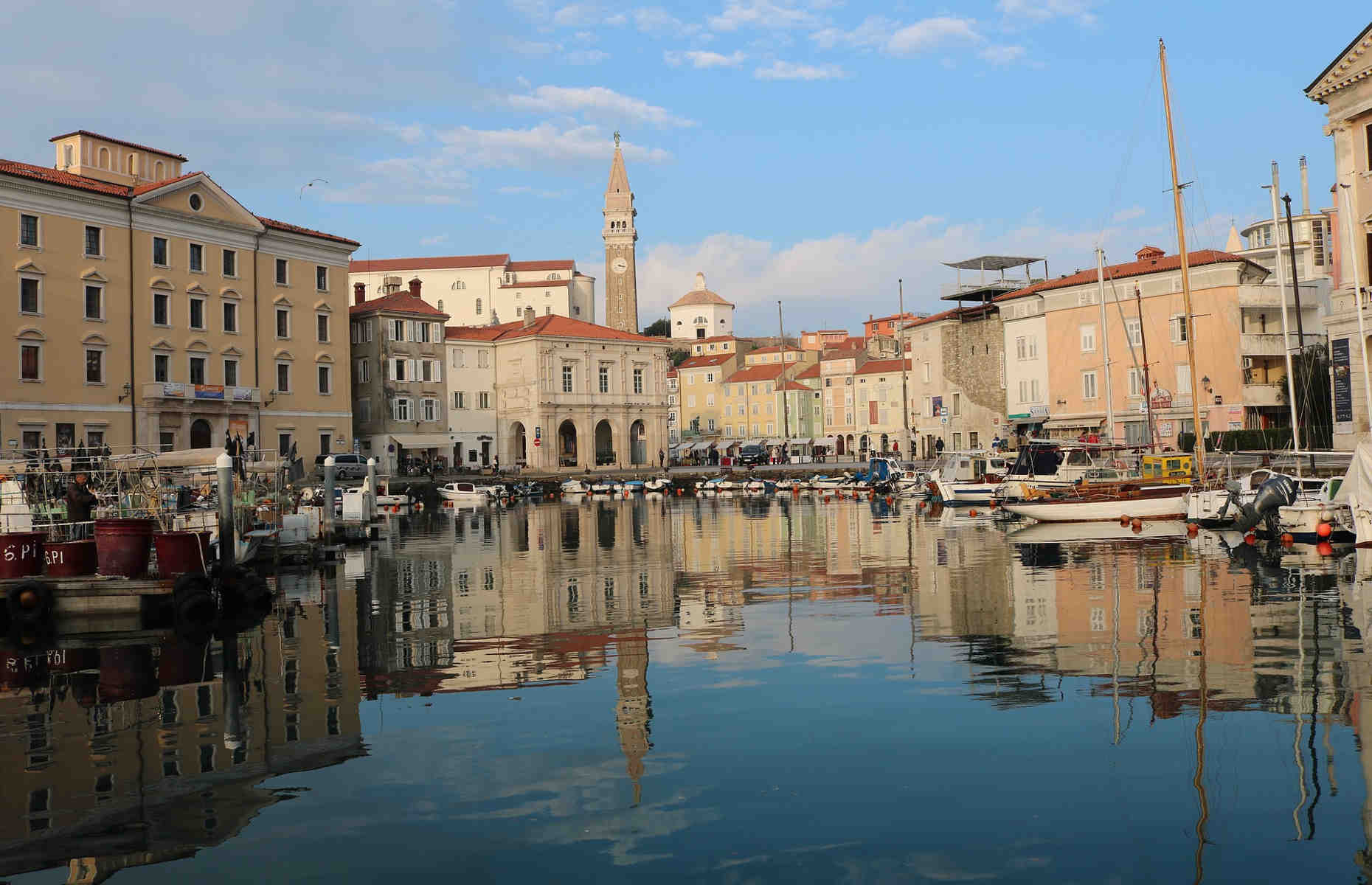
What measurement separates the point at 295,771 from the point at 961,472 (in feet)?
161

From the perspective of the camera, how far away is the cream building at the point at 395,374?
74438 millimetres

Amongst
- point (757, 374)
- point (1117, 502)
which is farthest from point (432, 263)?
point (1117, 502)

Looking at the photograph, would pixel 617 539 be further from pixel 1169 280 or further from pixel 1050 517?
pixel 1169 280

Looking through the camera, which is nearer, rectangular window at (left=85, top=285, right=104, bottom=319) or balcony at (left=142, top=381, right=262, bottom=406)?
rectangular window at (left=85, top=285, right=104, bottom=319)

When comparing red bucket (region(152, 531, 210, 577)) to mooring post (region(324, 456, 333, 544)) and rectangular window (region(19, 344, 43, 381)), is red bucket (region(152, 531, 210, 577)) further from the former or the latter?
rectangular window (region(19, 344, 43, 381))

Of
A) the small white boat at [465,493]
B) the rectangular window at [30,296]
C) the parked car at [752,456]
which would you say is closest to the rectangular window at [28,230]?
the rectangular window at [30,296]

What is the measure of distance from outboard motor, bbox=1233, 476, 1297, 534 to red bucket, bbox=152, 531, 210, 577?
2409 centimetres

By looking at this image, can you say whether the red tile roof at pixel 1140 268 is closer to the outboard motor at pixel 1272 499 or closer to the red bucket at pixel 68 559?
the outboard motor at pixel 1272 499

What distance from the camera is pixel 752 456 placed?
339 ft

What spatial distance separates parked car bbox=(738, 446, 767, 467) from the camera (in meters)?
95.4

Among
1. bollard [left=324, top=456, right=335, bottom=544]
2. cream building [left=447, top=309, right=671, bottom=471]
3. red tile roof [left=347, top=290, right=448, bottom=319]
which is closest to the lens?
bollard [left=324, top=456, right=335, bottom=544]

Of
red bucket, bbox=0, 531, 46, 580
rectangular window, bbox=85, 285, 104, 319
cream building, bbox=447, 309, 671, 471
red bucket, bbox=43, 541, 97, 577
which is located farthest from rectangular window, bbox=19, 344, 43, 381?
cream building, bbox=447, 309, 671, 471

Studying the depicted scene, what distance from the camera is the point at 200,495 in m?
29.3

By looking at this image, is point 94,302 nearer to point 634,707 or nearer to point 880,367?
point 634,707
